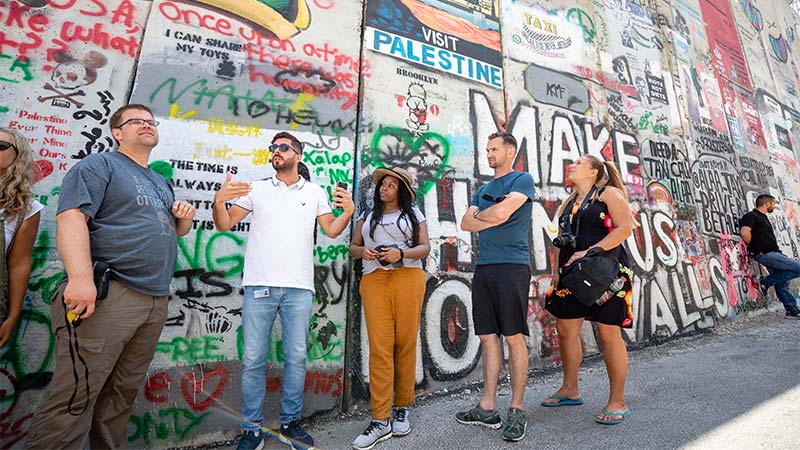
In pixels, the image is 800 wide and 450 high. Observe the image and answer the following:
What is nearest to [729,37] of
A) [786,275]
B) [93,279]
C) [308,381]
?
[786,275]

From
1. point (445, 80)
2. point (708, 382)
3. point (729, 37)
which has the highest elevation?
point (729, 37)

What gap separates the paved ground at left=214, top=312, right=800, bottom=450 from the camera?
8.66ft

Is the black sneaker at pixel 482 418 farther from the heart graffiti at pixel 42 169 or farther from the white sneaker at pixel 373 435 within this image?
the heart graffiti at pixel 42 169

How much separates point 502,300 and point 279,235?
1.60 metres

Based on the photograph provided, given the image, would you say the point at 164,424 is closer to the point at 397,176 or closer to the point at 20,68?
the point at 397,176

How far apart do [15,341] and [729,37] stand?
41.4ft

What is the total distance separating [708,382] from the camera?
3.73 metres

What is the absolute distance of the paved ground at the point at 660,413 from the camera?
264 cm

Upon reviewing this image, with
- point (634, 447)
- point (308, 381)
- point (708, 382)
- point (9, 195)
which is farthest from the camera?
point (708, 382)

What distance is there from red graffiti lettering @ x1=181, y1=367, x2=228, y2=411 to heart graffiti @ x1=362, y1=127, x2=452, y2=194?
219 cm

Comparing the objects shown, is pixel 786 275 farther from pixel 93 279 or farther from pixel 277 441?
pixel 93 279

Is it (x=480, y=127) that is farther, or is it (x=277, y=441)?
(x=480, y=127)

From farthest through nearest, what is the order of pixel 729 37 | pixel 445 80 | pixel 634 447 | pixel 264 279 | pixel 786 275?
pixel 729 37
pixel 786 275
pixel 445 80
pixel 264 279
pixel 634 447

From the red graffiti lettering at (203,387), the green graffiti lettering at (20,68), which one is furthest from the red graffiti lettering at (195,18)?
the red graffiti lettering at (203,387)
